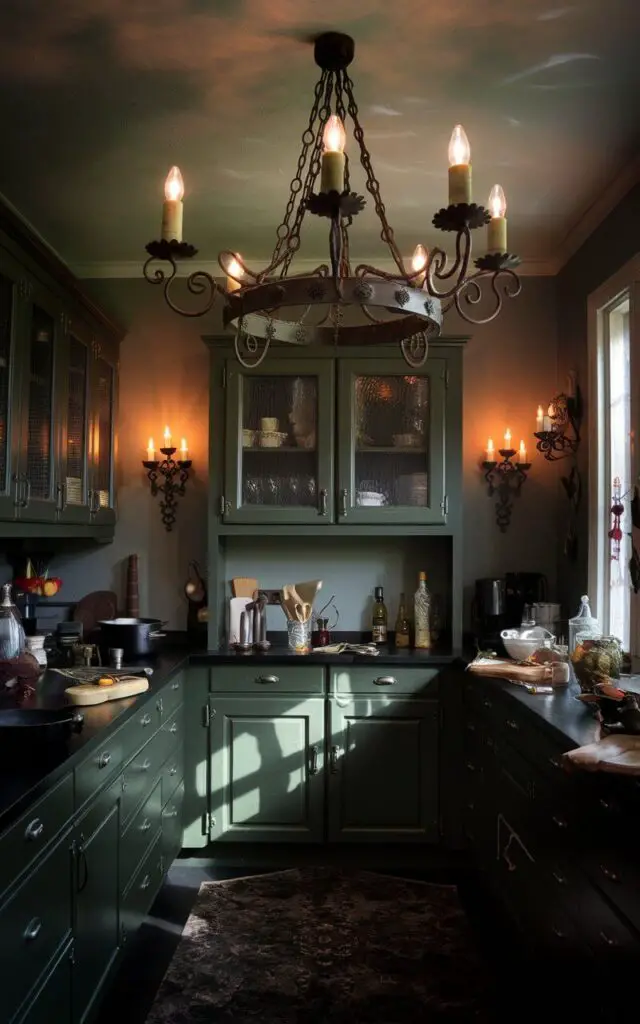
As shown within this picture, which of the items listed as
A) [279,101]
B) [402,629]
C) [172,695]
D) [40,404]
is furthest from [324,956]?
[279,101]

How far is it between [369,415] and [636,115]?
156 centimetres

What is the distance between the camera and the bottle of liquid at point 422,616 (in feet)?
11.6

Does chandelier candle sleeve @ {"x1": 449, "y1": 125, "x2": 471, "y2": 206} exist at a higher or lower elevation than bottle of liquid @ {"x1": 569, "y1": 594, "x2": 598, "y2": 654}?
higher

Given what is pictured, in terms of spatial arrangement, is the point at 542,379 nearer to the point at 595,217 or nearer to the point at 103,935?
the point at 595,217

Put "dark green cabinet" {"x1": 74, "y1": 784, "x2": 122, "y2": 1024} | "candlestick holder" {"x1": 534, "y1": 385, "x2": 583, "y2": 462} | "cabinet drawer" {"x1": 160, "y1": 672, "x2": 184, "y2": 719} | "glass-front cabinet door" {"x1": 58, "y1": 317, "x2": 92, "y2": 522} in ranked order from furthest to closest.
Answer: "candlestick holder" {"x1": 534, "y1": 385, "x2": 583, "y2": 462}
"glass-front cabinet door" {"x1": 58, "y1": 317, "x2": 92, "y2": 522}
"cabinet drawer" {"x1": 160, "y1": 672, "x2": 184, "y2": 719}
"dark green cabinet" {"x1": 74, "y1": 784, "x2": 122, "y2": 1024}

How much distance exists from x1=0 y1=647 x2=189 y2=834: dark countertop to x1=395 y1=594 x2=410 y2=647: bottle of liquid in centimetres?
102

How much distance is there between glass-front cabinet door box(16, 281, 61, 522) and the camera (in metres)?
2.70

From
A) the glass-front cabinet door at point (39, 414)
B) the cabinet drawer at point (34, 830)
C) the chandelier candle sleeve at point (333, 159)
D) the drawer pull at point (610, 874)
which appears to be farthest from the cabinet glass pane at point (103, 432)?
the drawer pull at point (610, 874)

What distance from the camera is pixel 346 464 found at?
3520 mm

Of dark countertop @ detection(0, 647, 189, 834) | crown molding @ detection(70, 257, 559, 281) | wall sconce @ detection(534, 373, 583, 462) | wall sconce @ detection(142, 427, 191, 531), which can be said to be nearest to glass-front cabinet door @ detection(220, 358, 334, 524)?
wall sconce @ detection(142, 427, 191, 531)

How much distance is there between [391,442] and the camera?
3.58 metres

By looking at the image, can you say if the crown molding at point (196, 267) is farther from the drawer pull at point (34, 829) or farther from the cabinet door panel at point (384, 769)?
the drawer pull at point (34, 829)

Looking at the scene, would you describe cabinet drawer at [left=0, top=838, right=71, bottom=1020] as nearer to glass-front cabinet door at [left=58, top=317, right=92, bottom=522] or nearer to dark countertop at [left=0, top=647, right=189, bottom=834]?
dark countertop at [left=0, top=647, right=189, bottom=834]

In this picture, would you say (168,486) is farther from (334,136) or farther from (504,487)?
(334,136)
